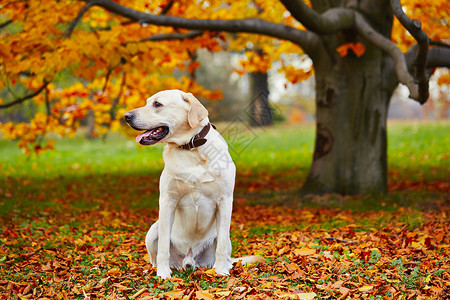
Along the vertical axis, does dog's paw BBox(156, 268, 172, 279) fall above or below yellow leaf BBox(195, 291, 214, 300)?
below

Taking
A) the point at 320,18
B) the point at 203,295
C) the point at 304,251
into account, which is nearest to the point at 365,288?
the point at 304,251

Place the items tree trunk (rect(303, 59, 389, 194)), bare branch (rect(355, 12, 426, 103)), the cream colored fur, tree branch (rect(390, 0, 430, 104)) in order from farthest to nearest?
tree trunk (rect(303, 59, 389, 194))
bare branch (rect(355, 12, 426, 103))
tree branch (rect(390, 0, 430, 104))
the cream colored fur

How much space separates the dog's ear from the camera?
3.65 meters

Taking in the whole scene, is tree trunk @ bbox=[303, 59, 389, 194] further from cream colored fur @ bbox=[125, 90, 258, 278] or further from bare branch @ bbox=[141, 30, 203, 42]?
cream colored fur @ bbox=[125, 90, 258, 278]

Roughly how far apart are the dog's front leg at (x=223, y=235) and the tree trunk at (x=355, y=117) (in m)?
4.25

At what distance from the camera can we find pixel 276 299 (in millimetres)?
3406

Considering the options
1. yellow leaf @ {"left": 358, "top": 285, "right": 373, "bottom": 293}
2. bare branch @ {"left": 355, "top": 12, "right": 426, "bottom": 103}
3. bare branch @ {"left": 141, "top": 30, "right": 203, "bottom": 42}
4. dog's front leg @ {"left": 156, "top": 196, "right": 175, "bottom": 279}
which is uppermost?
bare branch @ {"left": 141, "top": 30, "right": 203, "bottom": 42}

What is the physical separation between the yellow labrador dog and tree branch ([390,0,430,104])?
284 centimetres

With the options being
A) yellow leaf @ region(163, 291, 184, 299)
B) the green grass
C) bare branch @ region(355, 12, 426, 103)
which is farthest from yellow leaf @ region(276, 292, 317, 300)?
bare branch @ region(355, 12, 426, 103)

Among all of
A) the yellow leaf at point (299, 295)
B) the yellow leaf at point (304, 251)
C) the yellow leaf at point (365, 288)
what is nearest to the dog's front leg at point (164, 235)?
the yellow leaf at point (299, 295)

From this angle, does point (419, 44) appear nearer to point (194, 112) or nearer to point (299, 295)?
point (194, 112)

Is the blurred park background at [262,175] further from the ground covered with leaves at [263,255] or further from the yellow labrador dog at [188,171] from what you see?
the yellow labrador dog at [188,171]

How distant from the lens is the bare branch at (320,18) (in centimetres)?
647

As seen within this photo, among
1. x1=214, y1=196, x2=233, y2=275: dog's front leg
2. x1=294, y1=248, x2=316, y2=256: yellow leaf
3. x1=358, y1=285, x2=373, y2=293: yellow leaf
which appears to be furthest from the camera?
x1=294, y1=248, x2=316, y2=256: yellow leaf
